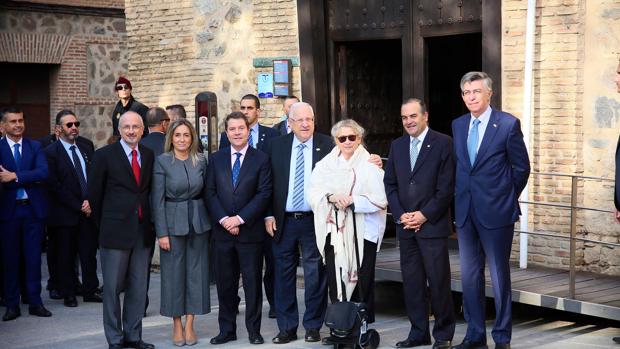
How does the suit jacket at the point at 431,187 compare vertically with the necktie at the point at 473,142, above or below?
below

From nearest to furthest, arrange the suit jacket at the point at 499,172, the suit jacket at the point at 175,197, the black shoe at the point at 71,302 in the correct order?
the suit jacket at the point at 499,172
the suit jacket at the point at 175,197
the black shoe at the point at 71,302

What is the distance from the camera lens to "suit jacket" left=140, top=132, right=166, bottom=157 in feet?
35.1

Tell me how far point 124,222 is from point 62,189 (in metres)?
2.73

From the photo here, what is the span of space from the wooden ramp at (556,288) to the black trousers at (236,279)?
176 centimetres

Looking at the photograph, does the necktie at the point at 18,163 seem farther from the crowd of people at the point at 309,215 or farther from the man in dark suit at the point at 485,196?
the man in dark suit at the point at 485,196

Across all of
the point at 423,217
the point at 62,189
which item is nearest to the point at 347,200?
the point at 423,217

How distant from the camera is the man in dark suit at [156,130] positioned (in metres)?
10.7

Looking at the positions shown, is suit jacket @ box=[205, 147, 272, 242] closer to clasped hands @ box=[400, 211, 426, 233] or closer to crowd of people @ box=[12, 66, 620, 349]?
crowd of people @ box=[12, 66, 620, 349]

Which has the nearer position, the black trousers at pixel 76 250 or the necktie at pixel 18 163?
the necktie at pixel 18 163

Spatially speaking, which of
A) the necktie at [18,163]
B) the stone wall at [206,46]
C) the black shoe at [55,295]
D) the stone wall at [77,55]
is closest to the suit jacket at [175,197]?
the necktie at [18,163]

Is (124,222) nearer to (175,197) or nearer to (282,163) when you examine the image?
(175,197)

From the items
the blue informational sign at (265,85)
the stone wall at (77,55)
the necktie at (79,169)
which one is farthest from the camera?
the stone wall at (77,55)

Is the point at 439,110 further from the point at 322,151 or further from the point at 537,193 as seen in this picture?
the point at 322,151

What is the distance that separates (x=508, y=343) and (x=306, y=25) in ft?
19.3
